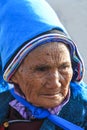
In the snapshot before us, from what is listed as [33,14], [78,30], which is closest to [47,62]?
[33,14]

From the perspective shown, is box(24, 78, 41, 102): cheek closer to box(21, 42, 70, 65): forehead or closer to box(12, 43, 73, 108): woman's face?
box(12, 43, 73, 108): woman's face

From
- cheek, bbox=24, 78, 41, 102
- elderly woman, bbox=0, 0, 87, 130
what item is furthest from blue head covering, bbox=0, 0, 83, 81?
cheek, bbox=24, 78, 41, 102

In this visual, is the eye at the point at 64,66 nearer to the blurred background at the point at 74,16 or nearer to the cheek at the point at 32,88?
the cheek at the point at 32,88

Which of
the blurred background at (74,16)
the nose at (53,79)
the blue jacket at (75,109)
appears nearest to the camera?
the nose at (53,79)

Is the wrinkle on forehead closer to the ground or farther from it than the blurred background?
closer to the ground

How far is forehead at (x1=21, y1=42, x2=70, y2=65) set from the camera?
2303mm

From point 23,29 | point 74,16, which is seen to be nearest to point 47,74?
point 23,29

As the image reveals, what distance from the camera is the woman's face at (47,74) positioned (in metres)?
2.31

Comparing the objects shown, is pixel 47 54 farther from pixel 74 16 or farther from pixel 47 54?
pixel 74 16

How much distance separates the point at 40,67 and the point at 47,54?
77 mm

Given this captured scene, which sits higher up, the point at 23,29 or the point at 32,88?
the point at 23,29

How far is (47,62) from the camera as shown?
2309 mm

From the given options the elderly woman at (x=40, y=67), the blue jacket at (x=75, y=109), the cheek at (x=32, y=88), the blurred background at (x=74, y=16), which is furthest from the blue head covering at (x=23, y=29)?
the blurred background at (x=74, y=16)

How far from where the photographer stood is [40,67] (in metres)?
2.32
